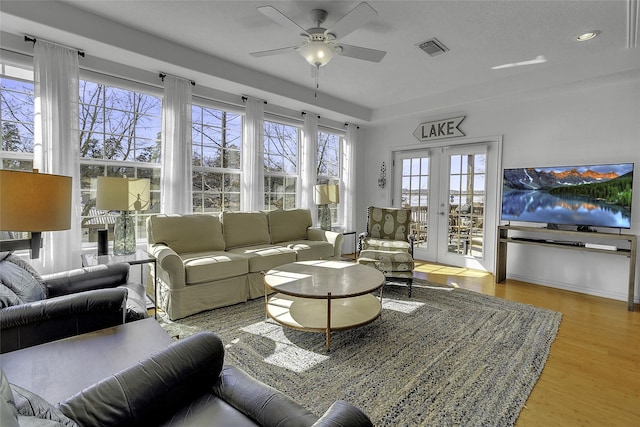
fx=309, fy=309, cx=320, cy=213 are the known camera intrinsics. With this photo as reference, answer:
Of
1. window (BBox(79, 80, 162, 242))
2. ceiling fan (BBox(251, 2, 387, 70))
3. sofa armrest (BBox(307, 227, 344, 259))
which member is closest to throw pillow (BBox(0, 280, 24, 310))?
window (BBox(79, 80, 162, 242))

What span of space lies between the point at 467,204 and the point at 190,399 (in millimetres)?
4993

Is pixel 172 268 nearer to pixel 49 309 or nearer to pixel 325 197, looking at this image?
pixel 49 309

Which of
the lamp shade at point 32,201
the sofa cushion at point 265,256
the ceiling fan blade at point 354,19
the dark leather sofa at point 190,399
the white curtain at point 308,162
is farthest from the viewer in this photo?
the white curtain at point 308,162

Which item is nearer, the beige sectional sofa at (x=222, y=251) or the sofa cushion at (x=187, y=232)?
the beige sectional sofa at (x=222, y=251)

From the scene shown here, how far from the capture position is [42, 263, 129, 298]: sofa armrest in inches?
80.9

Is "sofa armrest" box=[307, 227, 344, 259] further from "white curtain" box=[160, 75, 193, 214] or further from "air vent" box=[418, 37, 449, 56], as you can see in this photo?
"air vent" box=[418, 37, 449, 56]

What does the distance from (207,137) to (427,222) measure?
3.97 m

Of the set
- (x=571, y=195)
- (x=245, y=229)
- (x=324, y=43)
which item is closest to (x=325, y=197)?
(x=245, y=229)

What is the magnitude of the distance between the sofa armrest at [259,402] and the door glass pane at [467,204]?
15.6 ft

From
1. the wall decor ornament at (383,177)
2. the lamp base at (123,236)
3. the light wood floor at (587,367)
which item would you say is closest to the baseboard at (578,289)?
the light wood floor at (587,367)

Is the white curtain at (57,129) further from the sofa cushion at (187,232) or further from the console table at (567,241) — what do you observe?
the console table at (567,241)

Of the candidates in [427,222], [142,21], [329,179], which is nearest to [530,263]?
[427,222]

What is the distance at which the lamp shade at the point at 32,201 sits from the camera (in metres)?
1.21

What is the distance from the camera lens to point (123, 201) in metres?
2.90
